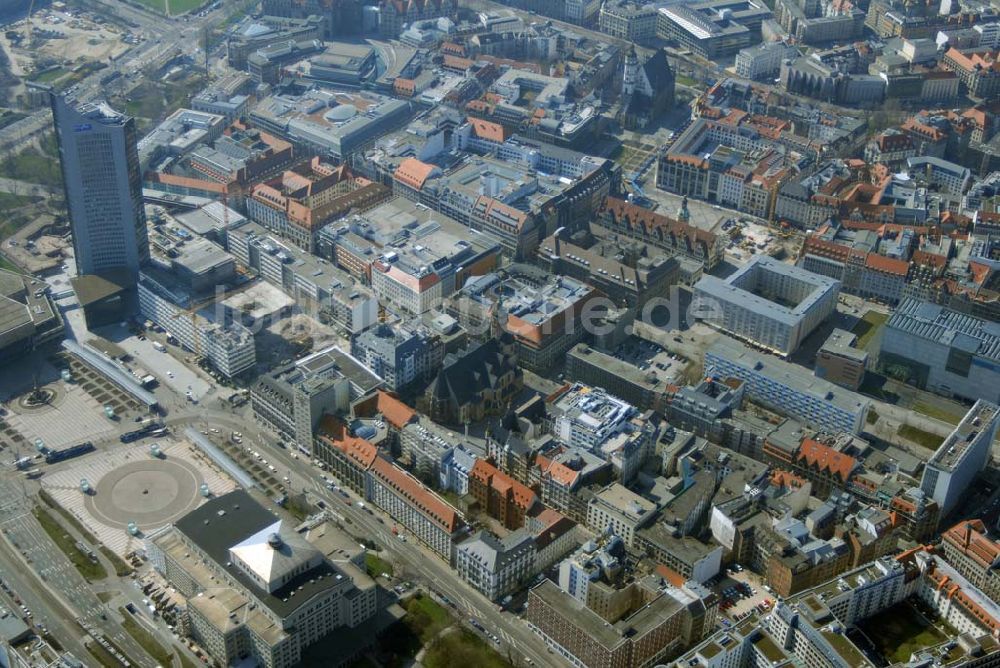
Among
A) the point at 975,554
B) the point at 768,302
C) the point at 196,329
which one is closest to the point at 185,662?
the point at 196,329

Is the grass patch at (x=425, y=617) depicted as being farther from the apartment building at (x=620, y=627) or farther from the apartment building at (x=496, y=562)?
the apartment building at (x=620, y=627)

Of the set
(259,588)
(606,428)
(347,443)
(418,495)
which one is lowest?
(418,495)

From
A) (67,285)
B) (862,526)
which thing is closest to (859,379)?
(862,526)

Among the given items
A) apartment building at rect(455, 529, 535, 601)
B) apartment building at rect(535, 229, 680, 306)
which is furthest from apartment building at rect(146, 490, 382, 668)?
apartment building at rect(535, 229, 680, 306)

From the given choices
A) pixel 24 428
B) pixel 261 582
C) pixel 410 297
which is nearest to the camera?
→ pixel 261 582

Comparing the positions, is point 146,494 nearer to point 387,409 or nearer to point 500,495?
point 387,409

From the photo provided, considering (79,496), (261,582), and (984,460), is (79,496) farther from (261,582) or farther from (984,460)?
(984,460)
